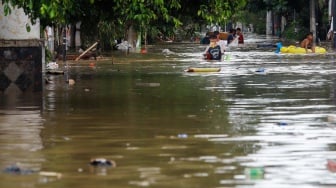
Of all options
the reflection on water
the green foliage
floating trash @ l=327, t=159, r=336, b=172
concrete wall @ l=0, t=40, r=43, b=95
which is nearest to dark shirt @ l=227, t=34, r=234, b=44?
the green foliage

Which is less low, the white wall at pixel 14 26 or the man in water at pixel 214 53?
the white wall at pixel 14 26

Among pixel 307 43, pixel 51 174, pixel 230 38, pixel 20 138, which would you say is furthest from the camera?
pixel 230 38

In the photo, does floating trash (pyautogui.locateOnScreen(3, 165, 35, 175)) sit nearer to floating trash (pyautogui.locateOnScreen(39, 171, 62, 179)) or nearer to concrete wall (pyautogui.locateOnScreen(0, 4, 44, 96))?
floating trash (pyautogui.locateOnScreen(39, 171, 62, 179))

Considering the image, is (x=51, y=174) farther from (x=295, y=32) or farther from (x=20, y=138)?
(x=295, y=32)

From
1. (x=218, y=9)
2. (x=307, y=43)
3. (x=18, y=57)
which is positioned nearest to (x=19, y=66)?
(x=18, y=57)

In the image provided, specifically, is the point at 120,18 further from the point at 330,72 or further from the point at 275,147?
the point at 275,147

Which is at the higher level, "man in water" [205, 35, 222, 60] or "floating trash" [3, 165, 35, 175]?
"man in water" [205, 35, 222, 60]

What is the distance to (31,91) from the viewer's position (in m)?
20.9

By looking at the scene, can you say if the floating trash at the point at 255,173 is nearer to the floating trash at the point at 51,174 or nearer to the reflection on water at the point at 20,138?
the floating trash at the point at 51,174

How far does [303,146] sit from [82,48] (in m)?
37.4

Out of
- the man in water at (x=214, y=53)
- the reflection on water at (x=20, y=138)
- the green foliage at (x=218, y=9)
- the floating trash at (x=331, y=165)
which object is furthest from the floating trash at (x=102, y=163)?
the man in water at (x=214, y=53)

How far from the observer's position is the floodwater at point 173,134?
32.3 feet

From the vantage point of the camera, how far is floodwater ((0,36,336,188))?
9.84 m

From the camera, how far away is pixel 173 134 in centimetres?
1328
